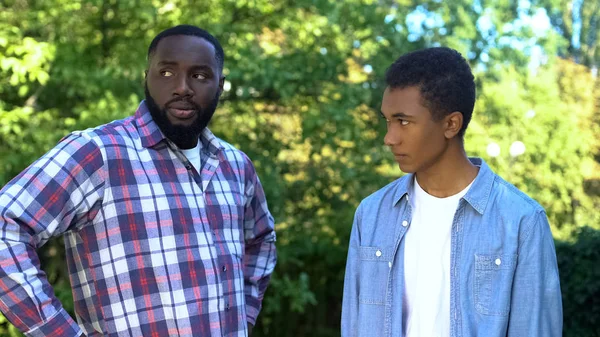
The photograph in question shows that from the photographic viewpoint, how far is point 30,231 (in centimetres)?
241

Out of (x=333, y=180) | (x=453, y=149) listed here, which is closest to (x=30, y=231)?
(x=453, y=149)

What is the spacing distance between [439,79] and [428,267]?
592mm

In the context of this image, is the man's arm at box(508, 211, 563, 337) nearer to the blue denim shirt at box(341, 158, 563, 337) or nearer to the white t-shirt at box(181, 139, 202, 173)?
the blue denim shirt at box(341, 158, 563, 337)

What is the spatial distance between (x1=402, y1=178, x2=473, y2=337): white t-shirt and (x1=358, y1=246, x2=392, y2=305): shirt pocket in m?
0.07

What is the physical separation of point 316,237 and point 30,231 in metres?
4.58

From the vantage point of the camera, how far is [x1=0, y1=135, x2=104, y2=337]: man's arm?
2.35 meters

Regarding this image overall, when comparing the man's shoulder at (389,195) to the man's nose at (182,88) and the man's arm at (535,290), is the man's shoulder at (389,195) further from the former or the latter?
the man's nose at (182,88)

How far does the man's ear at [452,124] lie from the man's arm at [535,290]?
362mm

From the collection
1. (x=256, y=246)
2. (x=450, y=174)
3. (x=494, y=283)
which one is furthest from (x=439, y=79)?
(x=256, y=246)

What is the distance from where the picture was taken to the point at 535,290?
233 centimetres

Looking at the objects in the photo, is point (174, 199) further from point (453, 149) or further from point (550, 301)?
point (550, 301)

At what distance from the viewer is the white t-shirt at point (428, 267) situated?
2428 mm

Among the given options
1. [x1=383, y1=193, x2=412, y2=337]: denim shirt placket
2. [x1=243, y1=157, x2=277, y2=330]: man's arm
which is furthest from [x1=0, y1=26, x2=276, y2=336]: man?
[x1=383, y1=193, x2=412, y2=337]: denim shirt placket

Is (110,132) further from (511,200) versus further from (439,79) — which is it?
(511,200)
